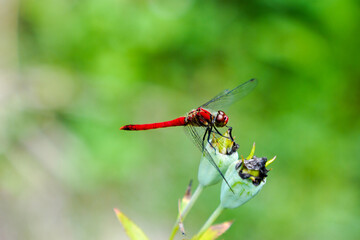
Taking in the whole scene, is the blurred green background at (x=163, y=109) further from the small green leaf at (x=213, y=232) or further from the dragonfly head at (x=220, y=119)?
the small green leaf at (x=213, y=232)

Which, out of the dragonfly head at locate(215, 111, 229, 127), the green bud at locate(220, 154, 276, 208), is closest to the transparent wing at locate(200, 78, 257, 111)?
the dragonfly head at locate(215, 111, 229, 127)

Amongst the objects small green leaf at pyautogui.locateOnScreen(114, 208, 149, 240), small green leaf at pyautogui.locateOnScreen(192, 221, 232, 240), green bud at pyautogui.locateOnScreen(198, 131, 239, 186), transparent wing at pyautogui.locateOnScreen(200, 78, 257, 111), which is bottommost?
small green leaf at pyautogui.locateOnScreen(192, 221, 232, 240)

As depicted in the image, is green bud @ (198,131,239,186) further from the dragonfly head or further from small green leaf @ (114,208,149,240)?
the dragonfly head

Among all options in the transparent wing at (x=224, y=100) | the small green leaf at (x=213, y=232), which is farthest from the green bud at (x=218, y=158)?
the transparent wing at (x=224, y=100)

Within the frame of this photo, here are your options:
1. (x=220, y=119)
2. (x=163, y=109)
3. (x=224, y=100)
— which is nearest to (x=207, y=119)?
(x=220, y=119)

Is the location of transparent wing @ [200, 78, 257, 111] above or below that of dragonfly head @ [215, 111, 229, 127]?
above

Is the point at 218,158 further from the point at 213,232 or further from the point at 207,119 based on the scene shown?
the point at 207,119
